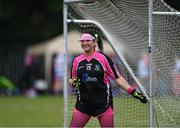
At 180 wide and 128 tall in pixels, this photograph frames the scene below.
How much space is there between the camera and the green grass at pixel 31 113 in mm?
18102

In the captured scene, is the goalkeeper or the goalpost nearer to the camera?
the goalkeeper

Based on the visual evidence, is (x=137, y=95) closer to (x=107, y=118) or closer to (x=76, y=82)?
(x=107, y=118)

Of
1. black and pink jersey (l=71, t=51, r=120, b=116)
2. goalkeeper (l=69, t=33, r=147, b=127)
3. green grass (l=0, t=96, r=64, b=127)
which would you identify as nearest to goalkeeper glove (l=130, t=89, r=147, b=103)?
goalkeeper (l=69, t=33, r=147, b=127)

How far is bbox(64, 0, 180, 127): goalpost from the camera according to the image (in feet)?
36.6

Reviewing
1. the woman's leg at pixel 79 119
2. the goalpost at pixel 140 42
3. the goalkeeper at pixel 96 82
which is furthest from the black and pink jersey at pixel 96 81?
the goalpost at pixel 140 42

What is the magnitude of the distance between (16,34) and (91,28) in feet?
69.2

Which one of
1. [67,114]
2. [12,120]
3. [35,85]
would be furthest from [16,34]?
[67,114]

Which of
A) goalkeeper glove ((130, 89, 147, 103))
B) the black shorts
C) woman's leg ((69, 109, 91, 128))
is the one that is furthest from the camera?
woman's leg ((69, 109, 91, 128))

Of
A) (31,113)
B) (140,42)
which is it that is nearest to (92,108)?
(140,42)

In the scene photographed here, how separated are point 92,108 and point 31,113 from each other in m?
10.4

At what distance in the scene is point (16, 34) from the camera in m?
34.2

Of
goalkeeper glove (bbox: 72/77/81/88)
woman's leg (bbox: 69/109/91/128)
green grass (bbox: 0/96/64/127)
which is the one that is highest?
goalkeeper glove (bbox: 72/77/81/88)

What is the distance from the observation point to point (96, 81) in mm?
10891

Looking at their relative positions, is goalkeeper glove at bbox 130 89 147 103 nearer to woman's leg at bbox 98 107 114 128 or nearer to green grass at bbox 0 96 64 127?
woman's leg at bbox 98 107 114 128
